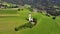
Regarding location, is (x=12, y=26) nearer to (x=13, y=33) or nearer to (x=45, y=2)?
(x=13, y=33)

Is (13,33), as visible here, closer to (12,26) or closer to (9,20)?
(12,26)

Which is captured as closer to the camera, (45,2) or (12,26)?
(12,26)

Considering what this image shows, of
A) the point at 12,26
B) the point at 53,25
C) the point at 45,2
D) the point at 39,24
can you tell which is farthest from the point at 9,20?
the point at 45,2

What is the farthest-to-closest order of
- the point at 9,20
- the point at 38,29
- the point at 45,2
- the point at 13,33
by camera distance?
the point at 45,2 → the point at 9,20 → the point at 38,29 → the point at 13,33

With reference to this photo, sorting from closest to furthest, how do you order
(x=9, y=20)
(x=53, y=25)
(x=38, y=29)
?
1. (x=38, y=29)
2. (x=53, y=25)
3. (x=9, y=20)

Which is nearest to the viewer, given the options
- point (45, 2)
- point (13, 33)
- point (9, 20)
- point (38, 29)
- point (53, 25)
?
point (13, 33)

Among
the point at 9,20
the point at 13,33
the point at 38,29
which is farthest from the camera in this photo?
the point at 9,20

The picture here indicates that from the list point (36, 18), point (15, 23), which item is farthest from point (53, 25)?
point (15, 23)

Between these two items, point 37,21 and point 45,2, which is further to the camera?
point 45,2
